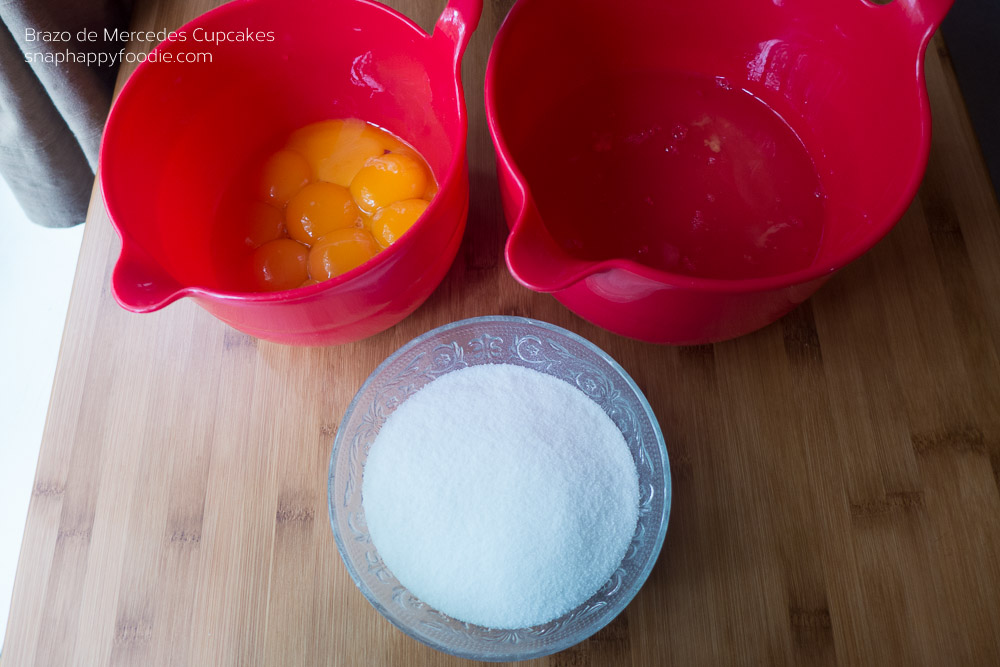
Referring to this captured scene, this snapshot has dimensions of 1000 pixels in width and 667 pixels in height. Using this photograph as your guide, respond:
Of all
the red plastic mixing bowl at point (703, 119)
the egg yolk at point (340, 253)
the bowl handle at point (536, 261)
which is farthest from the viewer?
the egg yolk at point (340, 253)

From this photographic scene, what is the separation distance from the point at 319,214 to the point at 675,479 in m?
0.53

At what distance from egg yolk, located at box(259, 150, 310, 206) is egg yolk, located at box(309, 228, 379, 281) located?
0.11 metres

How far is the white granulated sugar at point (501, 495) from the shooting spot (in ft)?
2.15

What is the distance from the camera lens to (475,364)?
74 centimetres

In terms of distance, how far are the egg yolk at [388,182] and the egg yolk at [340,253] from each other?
0.05 metres

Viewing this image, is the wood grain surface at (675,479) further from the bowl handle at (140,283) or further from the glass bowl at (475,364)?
the bowl handle at (140,283)

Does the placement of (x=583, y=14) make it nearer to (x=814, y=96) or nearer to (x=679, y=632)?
(x=814, y=96)

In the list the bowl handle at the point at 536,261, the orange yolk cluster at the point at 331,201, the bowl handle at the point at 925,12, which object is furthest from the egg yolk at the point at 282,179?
the bowl handle at the point at 925,12

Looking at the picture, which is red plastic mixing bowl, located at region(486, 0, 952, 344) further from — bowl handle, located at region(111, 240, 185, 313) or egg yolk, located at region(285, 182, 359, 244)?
bowl handle, located at region(111, 240, 185, 313)

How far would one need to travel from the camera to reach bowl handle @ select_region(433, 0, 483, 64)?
0.62 metres

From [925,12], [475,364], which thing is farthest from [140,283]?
[925,12]

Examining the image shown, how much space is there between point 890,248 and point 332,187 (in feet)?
2.30

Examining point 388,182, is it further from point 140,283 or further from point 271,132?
point 140,283

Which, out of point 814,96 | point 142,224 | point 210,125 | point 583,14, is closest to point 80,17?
point 210,125
